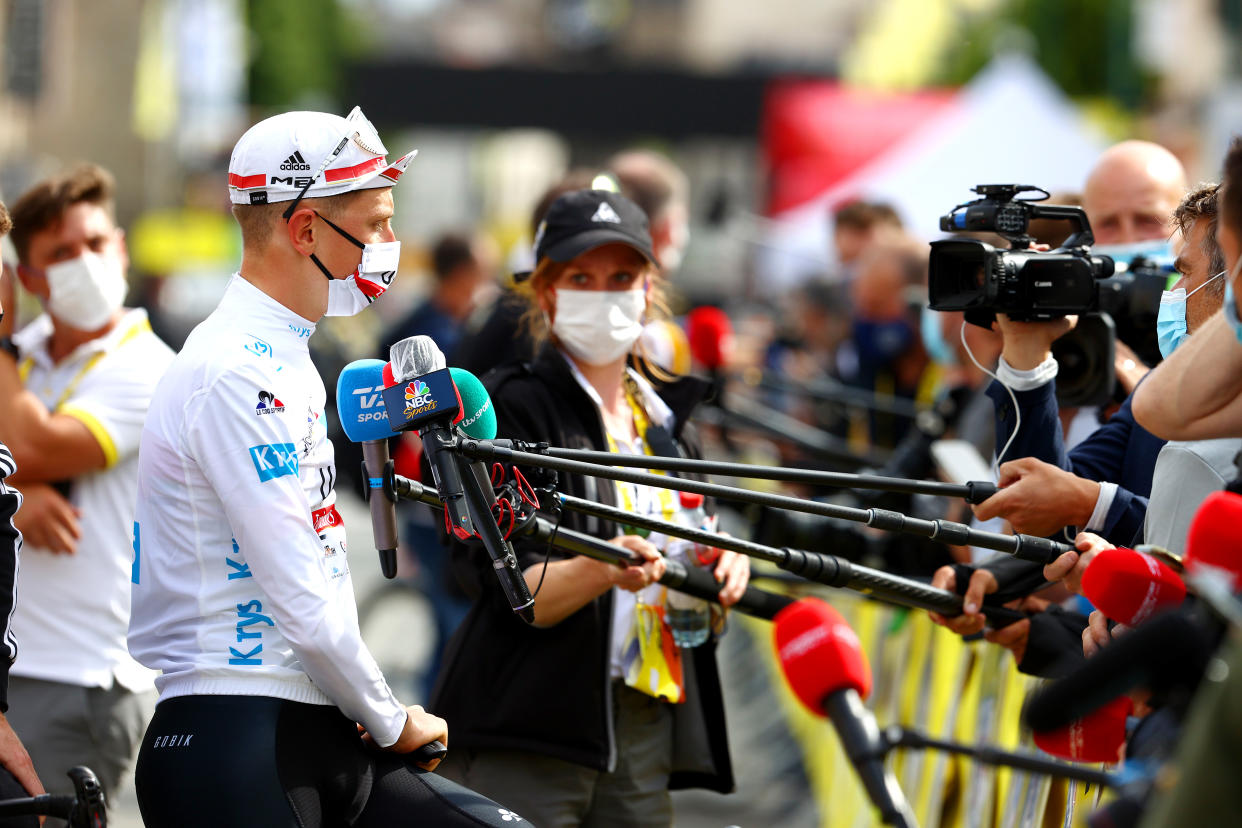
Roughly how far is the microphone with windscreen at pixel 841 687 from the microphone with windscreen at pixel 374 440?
103 cm

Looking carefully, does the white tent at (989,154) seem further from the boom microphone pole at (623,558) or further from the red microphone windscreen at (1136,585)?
the red microphone windscreen at (1136,585)

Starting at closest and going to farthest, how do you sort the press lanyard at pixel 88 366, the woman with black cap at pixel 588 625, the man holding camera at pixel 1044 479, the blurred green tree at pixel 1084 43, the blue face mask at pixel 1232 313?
1. the blue face mask at pixel 1232 313
2. the man holding camera at pixel 1044 479
3. the woman with black cap at pixel 588 625
4. the press lanyard at pixel 88 366
5. the blurred green tree at pixel 1084 43

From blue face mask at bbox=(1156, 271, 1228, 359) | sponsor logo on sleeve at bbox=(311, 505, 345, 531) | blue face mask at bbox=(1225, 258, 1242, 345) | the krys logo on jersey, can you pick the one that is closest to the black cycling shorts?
sponsor logo on sleeve at bbox=(311, 505, 345, 531)

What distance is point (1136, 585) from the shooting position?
8.66 ft

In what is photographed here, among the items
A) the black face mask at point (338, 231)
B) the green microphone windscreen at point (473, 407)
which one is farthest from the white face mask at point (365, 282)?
the green microphone windscreen at point (473, 407)

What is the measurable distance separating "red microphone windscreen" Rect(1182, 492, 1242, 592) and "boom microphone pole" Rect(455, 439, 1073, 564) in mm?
858

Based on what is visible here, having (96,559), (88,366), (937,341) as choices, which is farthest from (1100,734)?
(937,341)

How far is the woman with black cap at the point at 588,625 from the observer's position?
3.95 meters

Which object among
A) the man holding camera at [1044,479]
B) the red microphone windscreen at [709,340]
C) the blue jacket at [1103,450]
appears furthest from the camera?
the red microphone windscreen at [709,340]

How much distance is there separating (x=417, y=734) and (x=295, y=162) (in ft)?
3.90

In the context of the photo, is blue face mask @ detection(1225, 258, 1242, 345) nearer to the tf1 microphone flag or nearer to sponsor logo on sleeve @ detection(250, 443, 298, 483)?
the tf1 microphone flag

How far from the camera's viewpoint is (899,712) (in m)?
6.39

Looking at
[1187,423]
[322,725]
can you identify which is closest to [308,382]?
[322,725]

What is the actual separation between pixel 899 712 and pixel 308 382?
391 cm
